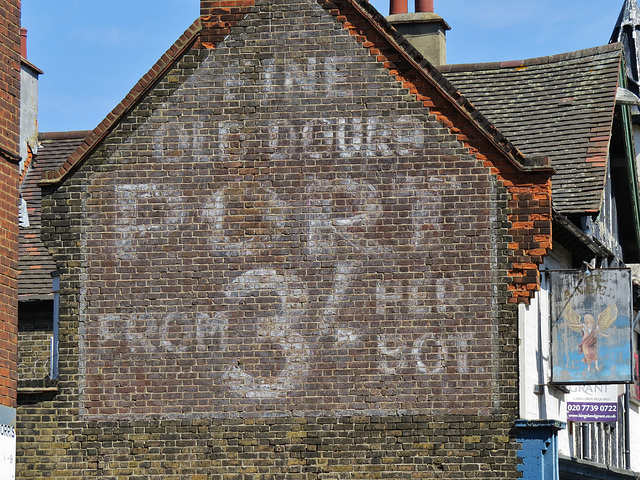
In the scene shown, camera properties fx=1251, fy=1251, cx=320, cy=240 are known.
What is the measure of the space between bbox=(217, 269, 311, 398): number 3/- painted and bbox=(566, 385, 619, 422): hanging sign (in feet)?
20.6

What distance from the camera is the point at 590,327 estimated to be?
20156mm

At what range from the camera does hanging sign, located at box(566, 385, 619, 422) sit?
21.8 metres

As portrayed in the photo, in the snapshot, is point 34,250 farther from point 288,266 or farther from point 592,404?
point 592,404

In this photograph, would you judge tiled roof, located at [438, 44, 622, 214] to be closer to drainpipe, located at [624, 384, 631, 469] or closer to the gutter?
the gutter

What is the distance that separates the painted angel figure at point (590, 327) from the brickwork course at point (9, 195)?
34.0ft

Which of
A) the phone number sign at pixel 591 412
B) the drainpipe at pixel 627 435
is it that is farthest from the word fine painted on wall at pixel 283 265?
the drainpipe at pixel 627 435

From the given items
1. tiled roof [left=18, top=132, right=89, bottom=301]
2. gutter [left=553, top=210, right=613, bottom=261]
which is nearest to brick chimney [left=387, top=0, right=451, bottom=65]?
gutter [left=553, top=210, right=613, bottom=261]

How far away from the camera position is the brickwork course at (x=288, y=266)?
17.6m

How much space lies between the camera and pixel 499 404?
1741 centimetres

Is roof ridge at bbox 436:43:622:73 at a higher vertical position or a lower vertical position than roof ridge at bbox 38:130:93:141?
higher

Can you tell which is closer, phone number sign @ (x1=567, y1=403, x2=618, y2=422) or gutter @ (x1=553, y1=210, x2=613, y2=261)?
gutter @ (x1=553, y1=210, x2=613, y2=261)

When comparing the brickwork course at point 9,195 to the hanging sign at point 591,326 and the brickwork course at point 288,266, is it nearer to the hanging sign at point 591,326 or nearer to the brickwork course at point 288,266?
the brickwork course at point 288,266

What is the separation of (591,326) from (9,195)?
10703mm

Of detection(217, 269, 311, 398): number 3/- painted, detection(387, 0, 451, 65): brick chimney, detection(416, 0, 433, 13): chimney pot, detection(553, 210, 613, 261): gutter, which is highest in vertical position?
detection(416, 0, 433, 13): chimney pot
